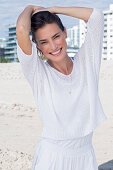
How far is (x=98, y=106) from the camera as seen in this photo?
72.7 inches

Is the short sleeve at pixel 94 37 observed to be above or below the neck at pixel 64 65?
→ above

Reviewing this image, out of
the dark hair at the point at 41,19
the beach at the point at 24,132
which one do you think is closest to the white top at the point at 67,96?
the dark hair at the point at 41,19

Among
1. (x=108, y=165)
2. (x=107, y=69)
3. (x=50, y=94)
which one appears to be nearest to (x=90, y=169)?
(x=50, y=94)

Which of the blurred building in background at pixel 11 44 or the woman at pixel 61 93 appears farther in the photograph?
the blurred building in background at pixel 11 44

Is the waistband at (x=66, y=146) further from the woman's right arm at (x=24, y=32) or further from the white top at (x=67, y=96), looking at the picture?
the woman's right arm at (x=24, y=32)

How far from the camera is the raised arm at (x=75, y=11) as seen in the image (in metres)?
1.82

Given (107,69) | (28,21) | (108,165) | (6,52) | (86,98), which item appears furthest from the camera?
(6,52)

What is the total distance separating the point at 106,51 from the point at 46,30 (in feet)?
265

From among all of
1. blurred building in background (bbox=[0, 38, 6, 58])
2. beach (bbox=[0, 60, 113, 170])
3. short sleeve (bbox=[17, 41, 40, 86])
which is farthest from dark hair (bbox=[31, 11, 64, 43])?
blurred building in background (bbox=[0, 38, 6, 58])

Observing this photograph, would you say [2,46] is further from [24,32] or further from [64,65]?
[24,32]

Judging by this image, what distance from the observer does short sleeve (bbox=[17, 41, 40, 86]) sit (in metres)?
1.71

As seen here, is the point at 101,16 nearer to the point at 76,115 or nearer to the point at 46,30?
the point at 46,30

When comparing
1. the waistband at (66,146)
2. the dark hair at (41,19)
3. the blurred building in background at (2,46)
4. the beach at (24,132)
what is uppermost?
the dark hair at (41,19)

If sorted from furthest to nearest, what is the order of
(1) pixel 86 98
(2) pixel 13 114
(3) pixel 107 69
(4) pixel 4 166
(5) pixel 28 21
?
(3) pixel 107 69 → (2) pixel 13 114 → (4) pixel 4 166 → (1) pixel 86 98 → (5) pixel 28 21
